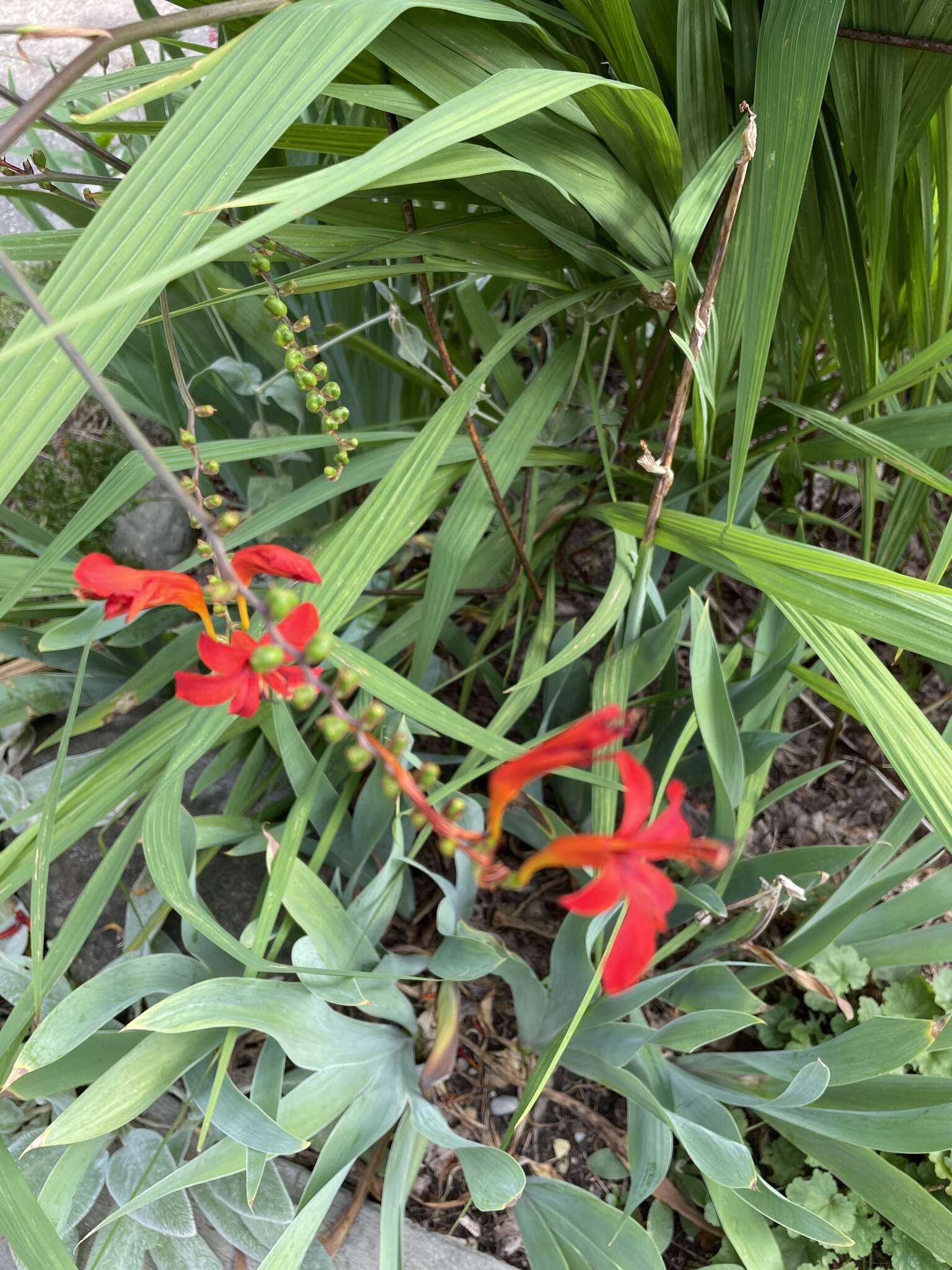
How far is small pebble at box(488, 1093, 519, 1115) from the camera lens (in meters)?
1.01

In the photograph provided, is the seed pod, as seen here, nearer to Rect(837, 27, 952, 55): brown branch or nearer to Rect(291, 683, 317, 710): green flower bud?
Rect(291, 683, 317, 710): green flower bud

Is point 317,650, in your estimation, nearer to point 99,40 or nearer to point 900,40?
point 99,40

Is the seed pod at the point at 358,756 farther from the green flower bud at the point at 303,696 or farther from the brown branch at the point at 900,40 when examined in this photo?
the brown branch at the point at 900,40

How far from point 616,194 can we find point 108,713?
69 cm

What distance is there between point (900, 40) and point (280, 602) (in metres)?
0.64

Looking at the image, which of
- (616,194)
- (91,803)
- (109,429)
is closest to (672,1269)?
(91,803)

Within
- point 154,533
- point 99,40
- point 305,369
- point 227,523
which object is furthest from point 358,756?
point 154,533

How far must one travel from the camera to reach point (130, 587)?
379 millimetres

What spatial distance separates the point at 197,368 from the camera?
1.11 meters

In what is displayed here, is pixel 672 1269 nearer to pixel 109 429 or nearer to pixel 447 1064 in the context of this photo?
pixel 447 1064

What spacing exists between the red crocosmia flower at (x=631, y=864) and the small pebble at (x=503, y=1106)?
2.85ft

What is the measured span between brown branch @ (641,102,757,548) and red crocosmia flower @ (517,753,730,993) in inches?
17.9

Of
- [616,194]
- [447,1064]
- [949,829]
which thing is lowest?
[447,1064]

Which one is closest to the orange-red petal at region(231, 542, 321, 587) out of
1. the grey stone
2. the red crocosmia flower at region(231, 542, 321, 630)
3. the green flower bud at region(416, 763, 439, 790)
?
the red crocosmia flower at region(231, 542, 321, 630)
